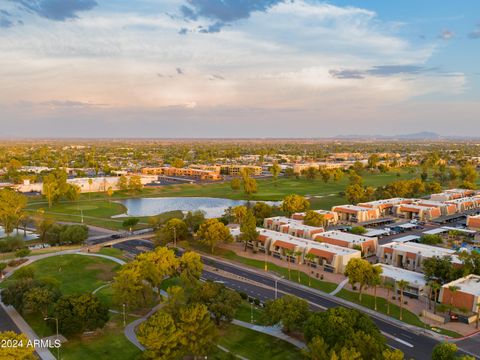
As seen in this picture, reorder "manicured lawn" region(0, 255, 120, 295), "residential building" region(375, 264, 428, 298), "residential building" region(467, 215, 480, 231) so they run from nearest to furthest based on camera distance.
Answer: "residential building" region(375, 264, 428, 298), "manicured lawn" region(0, 255, 120, 295), "residential building" region(467, 215, 480, 231)

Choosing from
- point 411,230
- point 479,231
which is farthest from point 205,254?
point 479,231

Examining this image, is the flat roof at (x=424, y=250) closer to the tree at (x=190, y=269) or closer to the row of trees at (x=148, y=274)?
the tree at (x=190, y=269)

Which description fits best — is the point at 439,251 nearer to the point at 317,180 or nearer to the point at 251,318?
the point at 251,318

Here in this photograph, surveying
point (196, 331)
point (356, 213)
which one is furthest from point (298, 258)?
point (356, 213)

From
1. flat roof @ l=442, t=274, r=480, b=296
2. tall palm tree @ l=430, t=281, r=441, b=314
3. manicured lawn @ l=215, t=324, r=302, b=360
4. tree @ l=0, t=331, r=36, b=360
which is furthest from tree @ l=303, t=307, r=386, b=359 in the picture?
tree @ l=0, t=331, r=36, b=360

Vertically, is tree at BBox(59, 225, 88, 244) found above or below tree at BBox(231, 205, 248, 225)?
below

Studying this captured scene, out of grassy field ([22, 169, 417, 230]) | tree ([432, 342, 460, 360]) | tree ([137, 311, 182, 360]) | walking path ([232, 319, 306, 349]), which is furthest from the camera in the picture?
grassy field ([22, 169, 417, 230])

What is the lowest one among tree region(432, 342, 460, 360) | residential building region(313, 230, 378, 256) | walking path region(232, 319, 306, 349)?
walking path region(232, 319, 306, 349)

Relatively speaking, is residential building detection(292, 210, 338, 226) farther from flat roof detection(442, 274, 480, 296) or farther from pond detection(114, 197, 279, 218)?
flat roof detection(442, 274, 480, 296)

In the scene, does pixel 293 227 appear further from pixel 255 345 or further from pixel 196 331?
pixel 196 331
